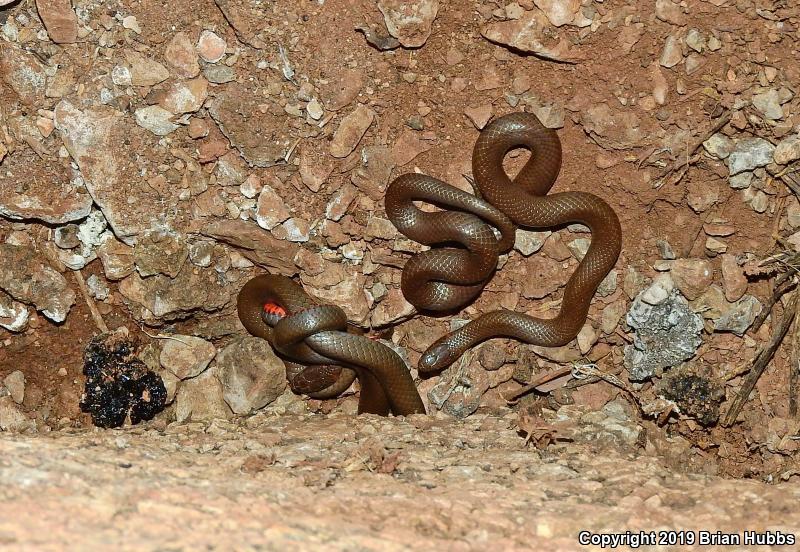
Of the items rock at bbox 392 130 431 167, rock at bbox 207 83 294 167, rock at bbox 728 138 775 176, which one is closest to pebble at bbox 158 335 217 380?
rock at bbox 207 83 294 167

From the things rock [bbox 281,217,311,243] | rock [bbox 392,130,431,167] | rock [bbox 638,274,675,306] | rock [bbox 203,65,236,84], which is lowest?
rock [bbox 638,274,675,306]

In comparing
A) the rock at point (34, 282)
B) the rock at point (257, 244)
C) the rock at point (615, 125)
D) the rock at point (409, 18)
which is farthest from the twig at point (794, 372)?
the rock at point (34, 282)

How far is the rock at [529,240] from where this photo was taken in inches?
251

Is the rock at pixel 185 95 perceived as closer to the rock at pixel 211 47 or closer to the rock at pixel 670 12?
the rock at pixel 211 47

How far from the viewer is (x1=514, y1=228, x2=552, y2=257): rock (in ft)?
20.9

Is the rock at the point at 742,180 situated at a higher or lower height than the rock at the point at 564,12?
lower

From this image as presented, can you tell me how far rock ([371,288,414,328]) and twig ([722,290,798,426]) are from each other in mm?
2768

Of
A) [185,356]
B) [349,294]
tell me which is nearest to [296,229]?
[349,294]

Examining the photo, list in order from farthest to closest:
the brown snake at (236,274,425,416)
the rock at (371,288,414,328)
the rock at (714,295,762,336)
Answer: the rock at (371,288,414,328)
the brown snake at (236,274,425,416)
the rock at (714,295,762,336)

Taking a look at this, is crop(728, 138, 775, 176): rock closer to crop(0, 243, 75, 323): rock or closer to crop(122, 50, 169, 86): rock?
crop(122, 50, 169, 86): rock

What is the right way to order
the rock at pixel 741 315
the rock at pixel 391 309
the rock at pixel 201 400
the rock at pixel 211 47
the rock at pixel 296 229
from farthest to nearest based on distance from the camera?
1. the rock at pixel 391 309
2. the rock at pixel 201 400
3. the rock at pixel 296 229
4. the rock at pixel 741 315
5. the rock at pixel 211 47

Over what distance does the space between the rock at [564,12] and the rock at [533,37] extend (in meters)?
0.05

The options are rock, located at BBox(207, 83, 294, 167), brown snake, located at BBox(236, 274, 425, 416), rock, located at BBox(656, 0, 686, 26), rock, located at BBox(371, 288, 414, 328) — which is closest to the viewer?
rock, located at BBox(656, 0, 686, 26)

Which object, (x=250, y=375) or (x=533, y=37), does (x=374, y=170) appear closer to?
(x=533, y=37)
